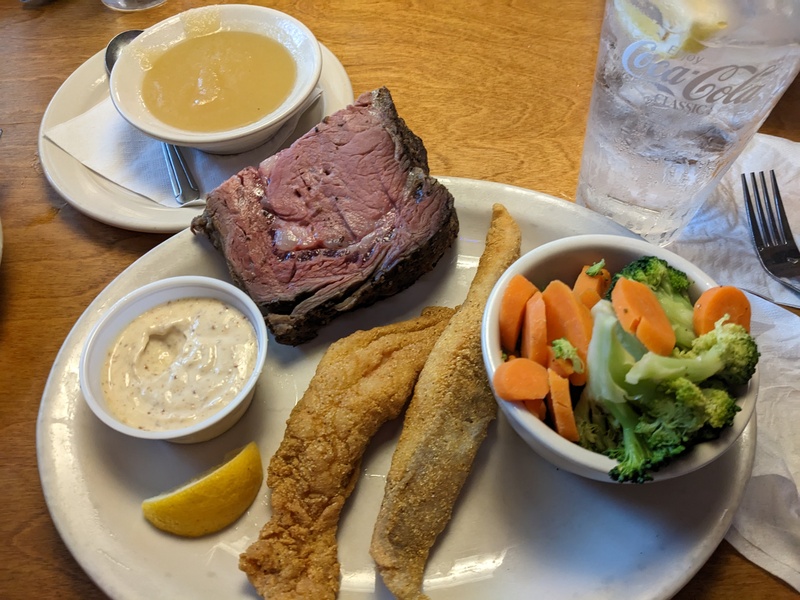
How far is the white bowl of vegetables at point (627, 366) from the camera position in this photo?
1.08 metres

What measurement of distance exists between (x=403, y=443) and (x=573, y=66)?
1.65 metres

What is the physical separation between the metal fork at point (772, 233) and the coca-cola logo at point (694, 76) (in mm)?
535

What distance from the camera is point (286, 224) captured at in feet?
5.76

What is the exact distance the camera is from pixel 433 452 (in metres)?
1.36

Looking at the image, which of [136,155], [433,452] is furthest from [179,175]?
[433,452]

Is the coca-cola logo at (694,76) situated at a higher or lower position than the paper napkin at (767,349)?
higher

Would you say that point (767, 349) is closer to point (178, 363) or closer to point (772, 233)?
point (772, 233)

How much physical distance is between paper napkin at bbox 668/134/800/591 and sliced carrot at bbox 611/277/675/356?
20.2 inches

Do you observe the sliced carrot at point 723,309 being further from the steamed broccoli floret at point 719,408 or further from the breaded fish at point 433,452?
the breaded fish at point 433,452

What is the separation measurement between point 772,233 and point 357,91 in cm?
149

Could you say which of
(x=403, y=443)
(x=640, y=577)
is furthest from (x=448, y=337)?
(x=640, y=577)

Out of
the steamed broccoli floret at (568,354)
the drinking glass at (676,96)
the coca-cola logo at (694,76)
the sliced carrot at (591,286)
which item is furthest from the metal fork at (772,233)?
the steamed broccoli floret at (568,354)

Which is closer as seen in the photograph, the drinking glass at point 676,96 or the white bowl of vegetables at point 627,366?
the white bowl of vegetables at point 627,366

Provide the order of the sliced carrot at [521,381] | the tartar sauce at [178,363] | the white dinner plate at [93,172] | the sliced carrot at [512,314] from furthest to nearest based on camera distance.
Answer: the white dinner plate at [93,172]
the tartar sauce at [178,363]
the sliced carrot at [512,314]
the sliced carrot at [521,381]
